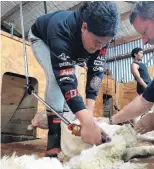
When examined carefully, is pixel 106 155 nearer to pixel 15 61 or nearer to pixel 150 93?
pixel 150 93

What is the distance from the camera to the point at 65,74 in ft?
2.65

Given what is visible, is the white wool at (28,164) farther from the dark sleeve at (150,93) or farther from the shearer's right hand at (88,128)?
the dark sleeve at (150,93)

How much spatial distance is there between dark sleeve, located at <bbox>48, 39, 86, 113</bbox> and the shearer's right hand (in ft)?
0.08

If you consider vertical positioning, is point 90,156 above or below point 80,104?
below

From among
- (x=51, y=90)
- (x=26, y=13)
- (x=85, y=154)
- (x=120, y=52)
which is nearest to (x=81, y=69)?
(x=26, y=13)

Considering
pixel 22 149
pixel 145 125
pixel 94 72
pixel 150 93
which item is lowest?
pixel 22 149

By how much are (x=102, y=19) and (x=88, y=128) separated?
0.37 meters

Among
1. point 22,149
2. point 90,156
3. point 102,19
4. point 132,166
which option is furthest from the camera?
point 22,149

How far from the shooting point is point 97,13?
0.83 m

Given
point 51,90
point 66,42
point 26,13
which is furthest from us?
point 26,13

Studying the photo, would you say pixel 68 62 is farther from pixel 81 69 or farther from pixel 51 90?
pixel 81 69

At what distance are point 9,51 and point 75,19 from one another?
1.06 metres

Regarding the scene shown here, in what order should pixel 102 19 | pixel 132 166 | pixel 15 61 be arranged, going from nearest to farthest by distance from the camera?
pixel 132 166, pixel 102 19, pixel 15 61

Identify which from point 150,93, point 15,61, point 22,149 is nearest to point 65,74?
point 150,93
